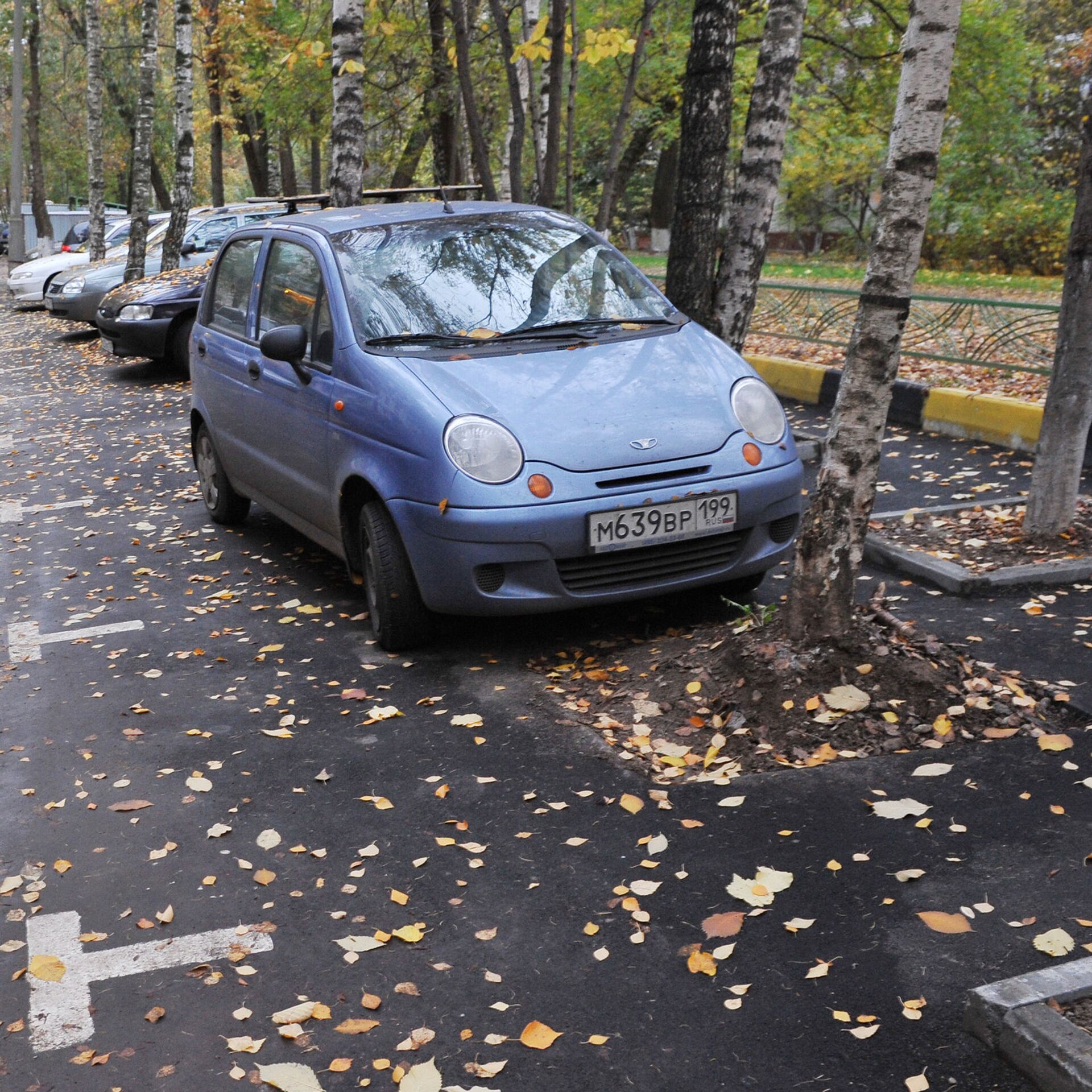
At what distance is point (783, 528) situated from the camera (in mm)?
5633

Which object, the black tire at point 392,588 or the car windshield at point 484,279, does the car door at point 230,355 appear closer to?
the car windshield at point 484,279

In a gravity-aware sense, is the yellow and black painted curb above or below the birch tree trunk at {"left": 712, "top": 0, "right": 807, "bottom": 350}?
below

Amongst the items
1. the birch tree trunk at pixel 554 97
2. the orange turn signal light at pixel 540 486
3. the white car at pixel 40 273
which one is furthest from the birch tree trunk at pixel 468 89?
the white car at pixel 40 273

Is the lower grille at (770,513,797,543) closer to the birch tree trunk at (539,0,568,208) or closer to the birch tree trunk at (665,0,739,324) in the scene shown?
the birch tree trunk at (665,0,739,324)

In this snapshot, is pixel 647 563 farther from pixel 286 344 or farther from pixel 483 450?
pixel 286 344

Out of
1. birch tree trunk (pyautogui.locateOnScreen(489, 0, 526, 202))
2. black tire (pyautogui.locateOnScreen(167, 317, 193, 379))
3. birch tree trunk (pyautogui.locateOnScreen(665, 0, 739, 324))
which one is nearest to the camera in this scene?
birch tree trunk (pyautogui.locateOnScreen(665, 0, 739, 324))

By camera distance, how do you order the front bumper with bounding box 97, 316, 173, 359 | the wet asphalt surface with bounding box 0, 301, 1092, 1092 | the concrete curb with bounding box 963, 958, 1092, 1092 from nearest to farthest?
the concrete curb with bounding box 963, 958, 1092, 1092, the wet asphalt surface with bounding box 0, 301, 1092, 1092, the front bumper with bounding box 97, 316, 173, 359

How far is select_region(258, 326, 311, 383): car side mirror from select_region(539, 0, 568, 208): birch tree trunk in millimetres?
4782

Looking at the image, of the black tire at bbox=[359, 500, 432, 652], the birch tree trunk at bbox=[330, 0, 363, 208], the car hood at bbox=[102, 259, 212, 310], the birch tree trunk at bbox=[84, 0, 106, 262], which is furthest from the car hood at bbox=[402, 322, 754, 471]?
the birch tree trunk at bbox=[84, 0, 106, 262]

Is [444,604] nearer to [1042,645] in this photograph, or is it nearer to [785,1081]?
[1042,645]

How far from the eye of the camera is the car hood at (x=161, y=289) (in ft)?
48.7

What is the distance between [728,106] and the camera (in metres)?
8.16

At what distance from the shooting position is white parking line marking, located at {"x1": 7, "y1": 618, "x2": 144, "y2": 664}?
6.08 metres

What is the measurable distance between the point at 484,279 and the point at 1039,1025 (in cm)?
430
